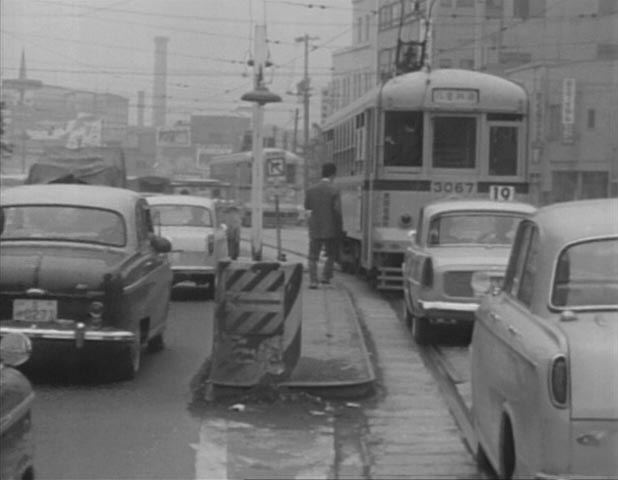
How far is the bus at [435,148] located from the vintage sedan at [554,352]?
1315 centimetres

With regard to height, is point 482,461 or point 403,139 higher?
point 403,139

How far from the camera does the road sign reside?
26.0 meters

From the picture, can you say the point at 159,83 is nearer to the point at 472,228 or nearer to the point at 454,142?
the point at 454,142

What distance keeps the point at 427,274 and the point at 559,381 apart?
9.02 metres

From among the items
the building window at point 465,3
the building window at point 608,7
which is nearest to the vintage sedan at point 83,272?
the building window at point 608,7

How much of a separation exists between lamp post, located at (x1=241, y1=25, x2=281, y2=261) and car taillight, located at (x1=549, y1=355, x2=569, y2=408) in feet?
45.7

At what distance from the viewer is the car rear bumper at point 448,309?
14.6 metres

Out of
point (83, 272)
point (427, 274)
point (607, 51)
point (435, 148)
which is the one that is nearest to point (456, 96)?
point (435, 148)

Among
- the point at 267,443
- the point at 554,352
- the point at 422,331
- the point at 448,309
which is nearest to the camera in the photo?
the point at 554,352

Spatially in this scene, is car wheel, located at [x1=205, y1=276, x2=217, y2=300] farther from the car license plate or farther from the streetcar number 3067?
the car license plate

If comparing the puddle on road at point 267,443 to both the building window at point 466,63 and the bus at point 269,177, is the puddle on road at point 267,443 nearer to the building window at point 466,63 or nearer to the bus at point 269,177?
the bus at point 269,177

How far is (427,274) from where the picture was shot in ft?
49.4

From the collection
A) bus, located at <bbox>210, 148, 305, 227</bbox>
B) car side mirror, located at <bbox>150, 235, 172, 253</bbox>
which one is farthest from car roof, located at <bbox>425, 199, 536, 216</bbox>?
bus, located at <bbox>210, 148, 305, 227</bbox>

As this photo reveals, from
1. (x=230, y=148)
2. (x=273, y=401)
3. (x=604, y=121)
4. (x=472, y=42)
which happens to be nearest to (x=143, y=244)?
(x=273, y=401)
